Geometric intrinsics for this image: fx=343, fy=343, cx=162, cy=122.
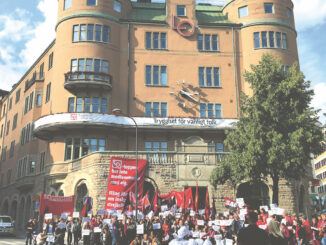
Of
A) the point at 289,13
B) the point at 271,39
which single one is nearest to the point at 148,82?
the point at 271,39

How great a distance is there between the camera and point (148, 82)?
36.4m

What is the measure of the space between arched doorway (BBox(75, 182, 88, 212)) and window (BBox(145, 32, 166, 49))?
1638 centimetres

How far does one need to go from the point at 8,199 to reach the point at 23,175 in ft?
27.2

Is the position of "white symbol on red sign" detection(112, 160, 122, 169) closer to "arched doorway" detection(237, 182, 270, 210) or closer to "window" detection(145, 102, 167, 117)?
"window" detection(145, 102, 167, 117)

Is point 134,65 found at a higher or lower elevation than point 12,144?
higher

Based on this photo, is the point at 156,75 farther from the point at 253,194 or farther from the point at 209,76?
the point at 253,194

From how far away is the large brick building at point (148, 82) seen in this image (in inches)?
1257

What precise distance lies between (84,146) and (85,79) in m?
6.46

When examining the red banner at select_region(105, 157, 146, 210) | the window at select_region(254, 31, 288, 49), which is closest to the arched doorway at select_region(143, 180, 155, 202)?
the red banner at select_region(105, 157, 146, 210)

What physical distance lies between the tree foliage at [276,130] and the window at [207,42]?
1459 cm

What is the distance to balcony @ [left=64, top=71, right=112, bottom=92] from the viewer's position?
1298 inches

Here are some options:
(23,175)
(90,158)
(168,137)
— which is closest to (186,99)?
(168,137)

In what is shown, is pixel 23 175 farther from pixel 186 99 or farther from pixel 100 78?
pixel 186 99

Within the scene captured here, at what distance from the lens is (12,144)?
5075 centimetres
